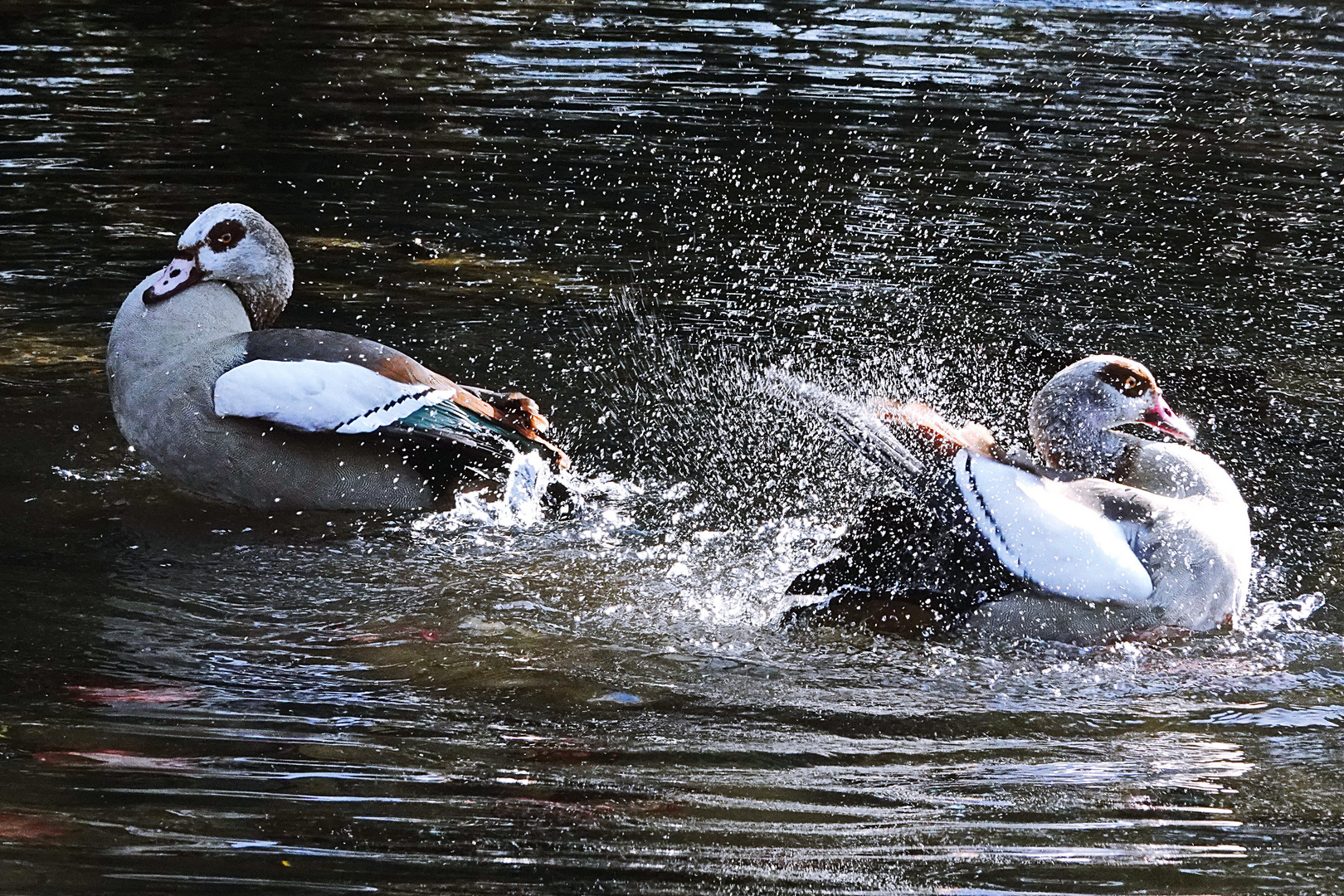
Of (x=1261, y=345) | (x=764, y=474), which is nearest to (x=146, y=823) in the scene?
(x=764, y=474)

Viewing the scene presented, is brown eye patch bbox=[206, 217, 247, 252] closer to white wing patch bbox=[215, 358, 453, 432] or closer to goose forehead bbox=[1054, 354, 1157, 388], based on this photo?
white wing patch bbox=[215, 358, 453, 432]

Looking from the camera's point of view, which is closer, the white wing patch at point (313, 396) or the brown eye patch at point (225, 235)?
the white wing patch at point (313, 396)

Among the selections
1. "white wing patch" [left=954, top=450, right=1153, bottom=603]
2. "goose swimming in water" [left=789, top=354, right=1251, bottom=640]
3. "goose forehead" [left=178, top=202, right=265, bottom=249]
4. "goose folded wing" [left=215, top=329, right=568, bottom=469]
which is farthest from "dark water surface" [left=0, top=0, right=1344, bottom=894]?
"goose forehead" [left=178, top=202, right=265, bottom=249]

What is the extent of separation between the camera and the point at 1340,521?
5621mm

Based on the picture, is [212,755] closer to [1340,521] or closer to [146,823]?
[146,823]

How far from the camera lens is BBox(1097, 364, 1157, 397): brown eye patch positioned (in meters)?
5.50

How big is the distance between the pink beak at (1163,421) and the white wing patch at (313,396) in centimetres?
267

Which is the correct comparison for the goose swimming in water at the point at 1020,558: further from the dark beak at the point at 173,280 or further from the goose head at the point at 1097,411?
the dark beak at the point at 173,280

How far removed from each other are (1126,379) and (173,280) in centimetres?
353

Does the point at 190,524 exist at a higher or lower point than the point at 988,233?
lower

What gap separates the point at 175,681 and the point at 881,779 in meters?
1.93

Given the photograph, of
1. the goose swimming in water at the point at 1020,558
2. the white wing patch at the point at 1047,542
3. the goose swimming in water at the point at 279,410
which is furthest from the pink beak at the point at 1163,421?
the goose swimming in water at the point at 279,410

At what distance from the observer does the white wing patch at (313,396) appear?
547cm

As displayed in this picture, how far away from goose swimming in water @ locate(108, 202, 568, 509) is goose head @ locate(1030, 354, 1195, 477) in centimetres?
182
